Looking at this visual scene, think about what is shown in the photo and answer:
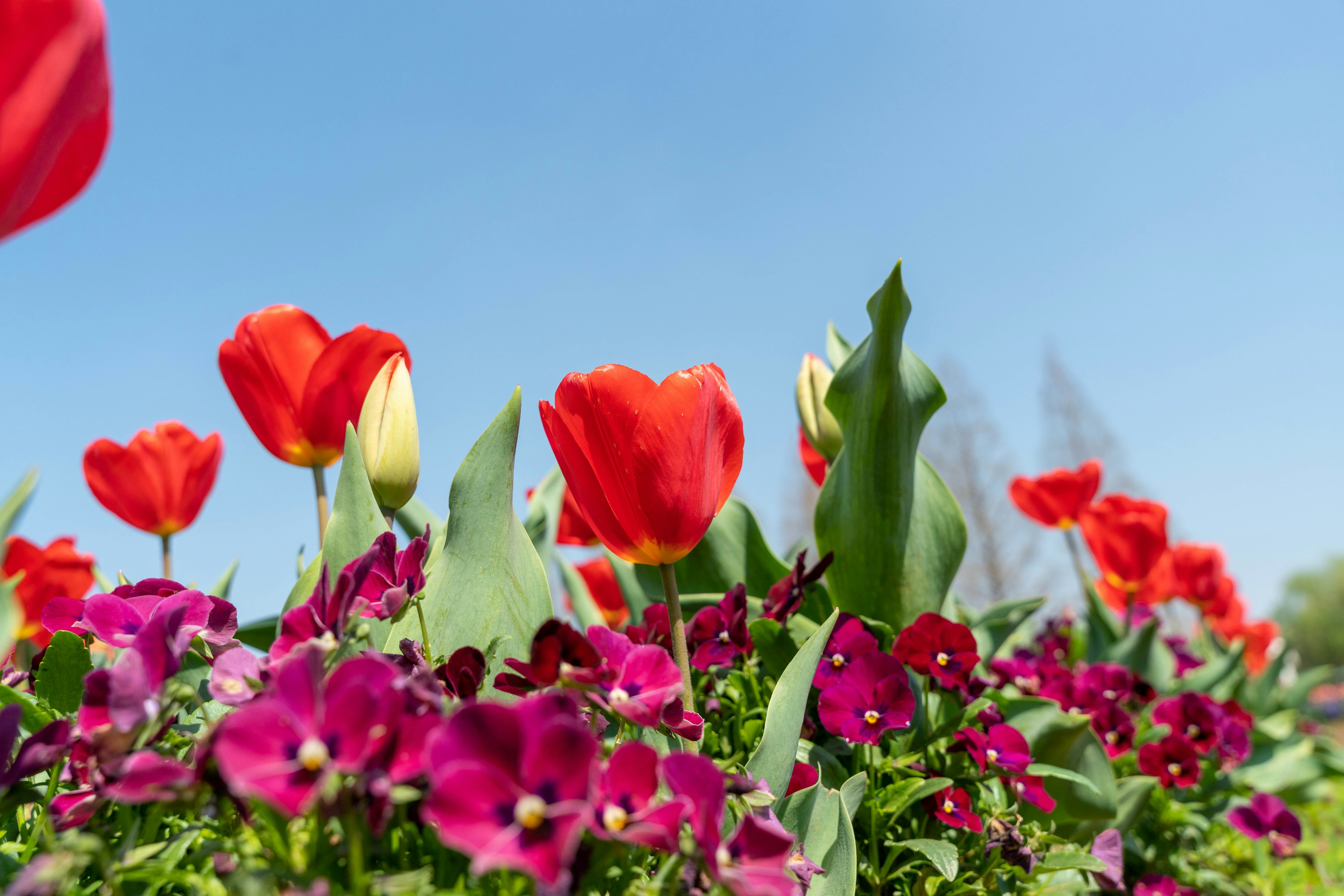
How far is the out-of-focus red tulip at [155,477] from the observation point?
1.70 meters

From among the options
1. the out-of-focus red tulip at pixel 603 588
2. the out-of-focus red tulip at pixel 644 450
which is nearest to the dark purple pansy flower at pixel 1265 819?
the out-of-focus red tulip at pixel 603 588

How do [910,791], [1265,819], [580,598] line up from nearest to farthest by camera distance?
[910,791]
[580,598]
[1265,819]

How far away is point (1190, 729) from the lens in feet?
7.48

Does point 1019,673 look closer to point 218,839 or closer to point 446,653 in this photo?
point 446,653

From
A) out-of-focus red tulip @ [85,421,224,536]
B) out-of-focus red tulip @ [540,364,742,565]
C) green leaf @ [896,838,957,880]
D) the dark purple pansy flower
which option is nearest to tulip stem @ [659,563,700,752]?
out-of-focus red tulip @ [540,364,742,565]

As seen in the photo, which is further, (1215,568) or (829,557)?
(1215,568)

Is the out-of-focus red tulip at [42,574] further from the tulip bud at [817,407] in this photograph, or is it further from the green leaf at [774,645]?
the tulip bud at [817,407]

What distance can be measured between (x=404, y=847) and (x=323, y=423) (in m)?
0.88

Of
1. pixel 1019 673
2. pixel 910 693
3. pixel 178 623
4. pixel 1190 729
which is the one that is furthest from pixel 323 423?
pixel 1190 729

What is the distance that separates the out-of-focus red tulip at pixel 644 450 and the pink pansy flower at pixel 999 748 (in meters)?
0.65

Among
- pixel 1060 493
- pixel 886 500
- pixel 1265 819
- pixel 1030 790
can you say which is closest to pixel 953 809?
pixel 1030 790

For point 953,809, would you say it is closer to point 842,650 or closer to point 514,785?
point 842,650

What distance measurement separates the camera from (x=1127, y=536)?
3021mm

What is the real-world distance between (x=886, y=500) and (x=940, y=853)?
0.66m
